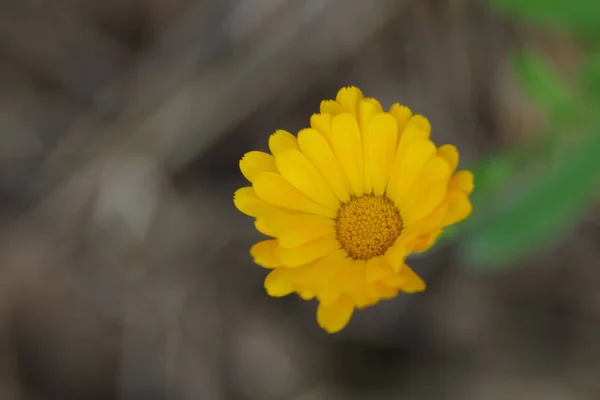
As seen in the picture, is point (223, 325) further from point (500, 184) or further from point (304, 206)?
point (304, 206)

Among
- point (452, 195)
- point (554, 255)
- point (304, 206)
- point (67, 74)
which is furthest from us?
point (67, 74)

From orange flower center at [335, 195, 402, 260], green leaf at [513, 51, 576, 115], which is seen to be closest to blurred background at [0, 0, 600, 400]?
green leaf at [513, 51, 576, 115]

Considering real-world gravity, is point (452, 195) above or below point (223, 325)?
below

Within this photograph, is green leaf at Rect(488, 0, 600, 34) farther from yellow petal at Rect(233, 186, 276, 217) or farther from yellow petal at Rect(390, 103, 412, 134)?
yellow petal at Rect(233, 186, 276, 217)

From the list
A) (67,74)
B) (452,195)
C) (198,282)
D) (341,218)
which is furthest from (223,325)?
(452,195)

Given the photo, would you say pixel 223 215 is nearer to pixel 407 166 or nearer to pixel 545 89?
pixel 545 89

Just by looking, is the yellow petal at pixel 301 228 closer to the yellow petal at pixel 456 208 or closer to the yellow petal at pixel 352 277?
the yellow petal at pixel 352 277

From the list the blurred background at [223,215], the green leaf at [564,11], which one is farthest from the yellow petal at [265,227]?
the blurred background at [223,215]

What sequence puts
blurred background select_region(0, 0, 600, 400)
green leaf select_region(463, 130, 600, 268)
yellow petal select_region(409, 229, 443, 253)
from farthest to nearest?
blurred background select_region(0, 0, 600, 400) < green leaf select_region(463, 130, 600, 268) < yellow petal select_region(409, 229, 443, 253)
